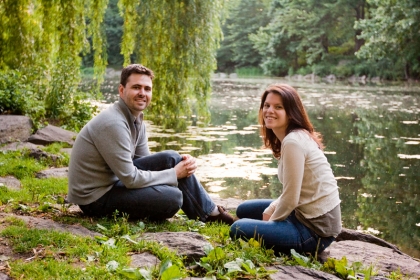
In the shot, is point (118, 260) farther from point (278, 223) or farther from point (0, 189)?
point (0, 189)

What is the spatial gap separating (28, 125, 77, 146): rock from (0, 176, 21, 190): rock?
2.09 m

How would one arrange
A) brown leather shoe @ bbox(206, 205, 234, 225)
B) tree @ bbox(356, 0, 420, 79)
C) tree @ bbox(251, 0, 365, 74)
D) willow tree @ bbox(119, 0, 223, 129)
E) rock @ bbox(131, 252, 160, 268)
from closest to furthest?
rock @ bbox(131, 252, 160, 268) < brown leather shoe @ bbox(206, 205, 234, 225) < willow tree @ bbox(119, 0, 223, 129) < tree @ bbox(356, 0, 420, 79) < tree @ bbox(251, 0, 365, 74)

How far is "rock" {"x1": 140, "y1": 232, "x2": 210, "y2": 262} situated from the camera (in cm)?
288

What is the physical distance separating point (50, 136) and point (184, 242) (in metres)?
4.91

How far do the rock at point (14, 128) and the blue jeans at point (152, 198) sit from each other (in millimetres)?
3657

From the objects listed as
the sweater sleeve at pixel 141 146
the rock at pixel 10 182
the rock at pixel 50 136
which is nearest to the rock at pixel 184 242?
the sweater sleeve at pixel 141 146

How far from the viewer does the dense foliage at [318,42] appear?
2673 cm

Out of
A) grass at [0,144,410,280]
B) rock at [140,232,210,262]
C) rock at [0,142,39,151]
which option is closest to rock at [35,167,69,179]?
rock at [0,142,39,151]

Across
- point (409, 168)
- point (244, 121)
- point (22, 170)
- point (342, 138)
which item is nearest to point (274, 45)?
point (244, 121)

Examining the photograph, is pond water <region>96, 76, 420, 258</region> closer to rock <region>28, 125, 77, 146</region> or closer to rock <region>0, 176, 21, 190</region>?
rock <region>28, 125, 77, 146</region>

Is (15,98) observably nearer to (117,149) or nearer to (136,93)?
(136,93)

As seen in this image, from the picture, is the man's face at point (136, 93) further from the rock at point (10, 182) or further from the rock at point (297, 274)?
the rock at point (10, 182)

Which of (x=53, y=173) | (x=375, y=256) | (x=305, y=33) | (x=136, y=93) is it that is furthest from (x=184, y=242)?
(x=305, y=33)

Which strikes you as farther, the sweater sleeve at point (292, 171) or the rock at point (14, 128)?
the rock at point (14, 128)
